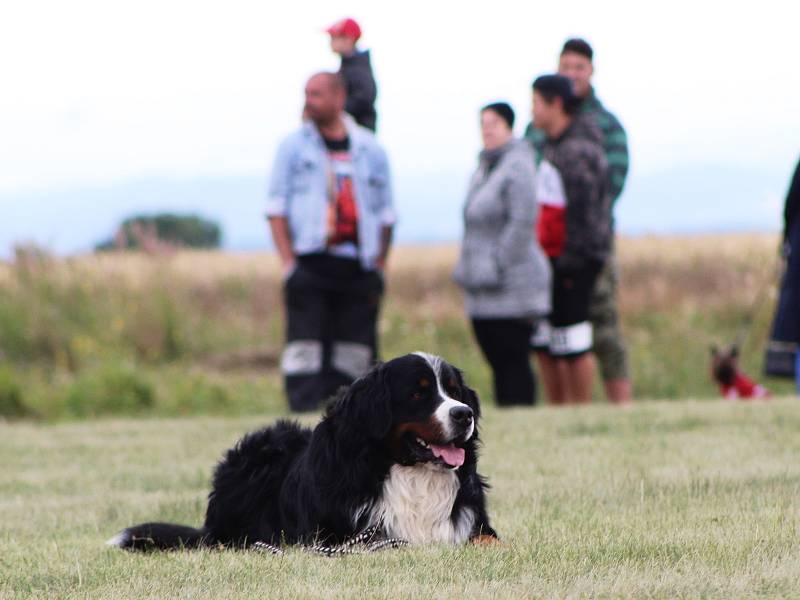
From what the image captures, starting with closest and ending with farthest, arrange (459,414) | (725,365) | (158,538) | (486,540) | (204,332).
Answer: (459,414), (486,540), (158,538), (725,365), (204,332)

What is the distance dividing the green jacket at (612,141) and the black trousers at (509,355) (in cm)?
135

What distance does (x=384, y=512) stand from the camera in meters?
5.53

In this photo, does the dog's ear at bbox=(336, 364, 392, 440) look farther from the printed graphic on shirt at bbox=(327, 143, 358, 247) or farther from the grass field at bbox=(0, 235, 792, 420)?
the grass field at bbox=(0, 235, 792, 420)

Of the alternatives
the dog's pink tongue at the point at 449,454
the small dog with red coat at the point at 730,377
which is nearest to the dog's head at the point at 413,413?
the dog's pink tongue at the point at 449,454

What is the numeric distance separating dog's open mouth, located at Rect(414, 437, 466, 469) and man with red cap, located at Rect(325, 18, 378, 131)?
21.3ft

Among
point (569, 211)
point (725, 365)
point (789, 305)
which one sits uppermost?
point (569, 211)

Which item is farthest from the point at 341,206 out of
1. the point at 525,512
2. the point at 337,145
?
the point at 525,512

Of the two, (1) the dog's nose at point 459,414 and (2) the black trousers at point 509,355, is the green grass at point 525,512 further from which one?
(2) the black trousers at point 509,355

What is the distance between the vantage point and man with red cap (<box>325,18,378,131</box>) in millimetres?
11445

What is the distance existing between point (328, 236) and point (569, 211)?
1.86 m

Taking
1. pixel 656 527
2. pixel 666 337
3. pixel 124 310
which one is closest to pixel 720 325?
pixel 666 337

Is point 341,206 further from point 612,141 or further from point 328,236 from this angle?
point 612,141

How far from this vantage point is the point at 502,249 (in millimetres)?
10953

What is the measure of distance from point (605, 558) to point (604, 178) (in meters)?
6.46
